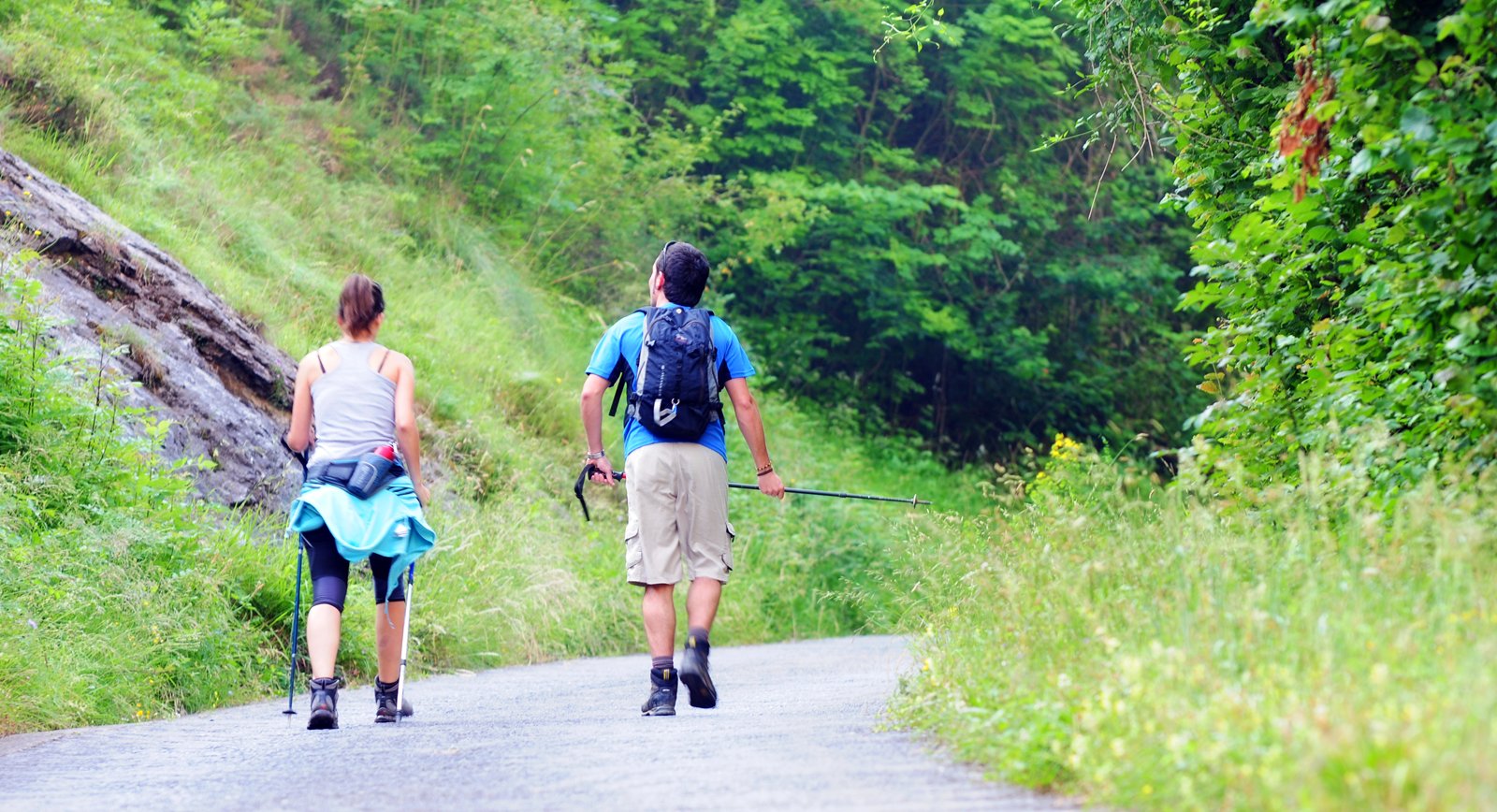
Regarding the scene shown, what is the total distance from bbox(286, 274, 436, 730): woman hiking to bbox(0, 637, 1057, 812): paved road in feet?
1.24

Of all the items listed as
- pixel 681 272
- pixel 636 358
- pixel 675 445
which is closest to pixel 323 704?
pixel 675 445

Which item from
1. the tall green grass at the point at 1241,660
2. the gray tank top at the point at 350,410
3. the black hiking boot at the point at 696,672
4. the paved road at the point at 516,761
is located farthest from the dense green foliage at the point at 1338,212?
the gray tank top at the point at 350,410

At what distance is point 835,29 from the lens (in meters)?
25.9

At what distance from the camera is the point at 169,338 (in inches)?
451

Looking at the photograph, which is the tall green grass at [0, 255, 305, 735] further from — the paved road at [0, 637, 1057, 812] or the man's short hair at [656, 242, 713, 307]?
the man's short hair at [656, 242, 713, 307]

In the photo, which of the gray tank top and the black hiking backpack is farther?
the black hiking backpack

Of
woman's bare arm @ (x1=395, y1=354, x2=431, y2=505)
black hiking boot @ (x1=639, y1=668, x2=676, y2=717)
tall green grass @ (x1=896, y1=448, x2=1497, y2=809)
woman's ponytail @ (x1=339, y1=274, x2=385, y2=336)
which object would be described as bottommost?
black hiking boot @ (x1=639, y1=668, x2=676, y2=717)

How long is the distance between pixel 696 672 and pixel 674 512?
0.71m

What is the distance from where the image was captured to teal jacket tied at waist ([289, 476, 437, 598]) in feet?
22.9

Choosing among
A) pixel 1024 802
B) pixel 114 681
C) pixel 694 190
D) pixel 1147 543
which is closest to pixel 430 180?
pixel 694 190

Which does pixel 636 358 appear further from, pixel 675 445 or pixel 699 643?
pixel 699 643

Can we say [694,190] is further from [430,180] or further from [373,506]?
[373,506]

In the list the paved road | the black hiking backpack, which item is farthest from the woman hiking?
the black hiking backpack

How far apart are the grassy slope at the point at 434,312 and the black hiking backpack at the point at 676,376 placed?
3.03 meters
